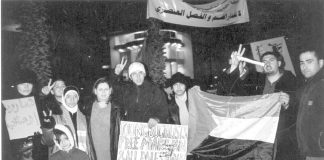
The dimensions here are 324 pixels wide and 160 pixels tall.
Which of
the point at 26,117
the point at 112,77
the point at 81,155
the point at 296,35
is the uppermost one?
the point at 296,35

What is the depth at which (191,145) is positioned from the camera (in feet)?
21.2

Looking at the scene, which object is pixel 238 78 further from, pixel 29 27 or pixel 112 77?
pixel 29 27

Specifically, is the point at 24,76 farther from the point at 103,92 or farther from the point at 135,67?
the point at 135,67

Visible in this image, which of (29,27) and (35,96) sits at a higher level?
(29,27)

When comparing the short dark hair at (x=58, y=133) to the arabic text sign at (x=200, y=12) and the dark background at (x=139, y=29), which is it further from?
the arabic text sign at (x=200, y=12)

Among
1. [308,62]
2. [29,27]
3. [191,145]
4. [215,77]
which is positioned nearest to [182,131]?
[191,145]

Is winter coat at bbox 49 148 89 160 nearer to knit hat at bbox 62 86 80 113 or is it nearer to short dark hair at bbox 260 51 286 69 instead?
knit hat at bbox 62 86 80 113

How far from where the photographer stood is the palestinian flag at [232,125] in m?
6.44

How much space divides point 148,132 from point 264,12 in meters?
1.77

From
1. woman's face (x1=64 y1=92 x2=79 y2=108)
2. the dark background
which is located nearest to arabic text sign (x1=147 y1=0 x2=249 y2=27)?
the dark background

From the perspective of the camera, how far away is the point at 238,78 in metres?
6.50

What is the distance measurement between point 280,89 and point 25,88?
2.71 meters

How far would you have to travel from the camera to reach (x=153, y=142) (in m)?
6.44

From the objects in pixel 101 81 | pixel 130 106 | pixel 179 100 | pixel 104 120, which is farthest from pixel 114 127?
pixel 179 100
